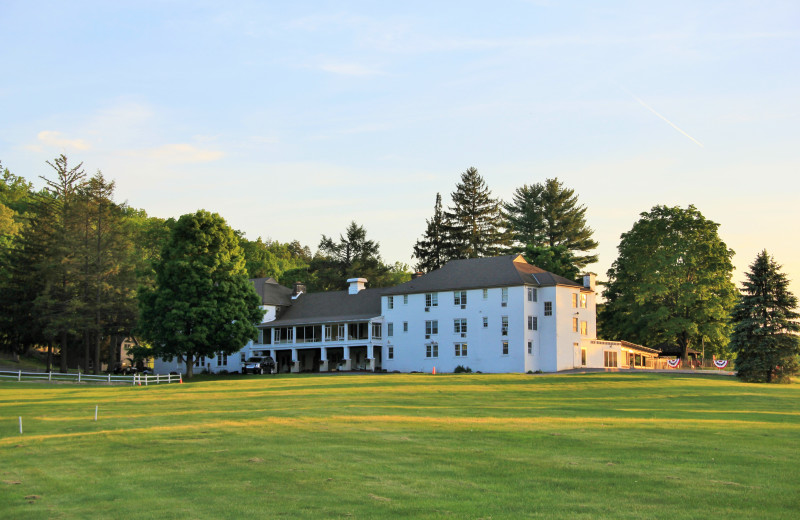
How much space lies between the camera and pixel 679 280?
70.0 metres

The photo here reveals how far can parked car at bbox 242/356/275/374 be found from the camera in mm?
70250

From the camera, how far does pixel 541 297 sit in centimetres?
6431

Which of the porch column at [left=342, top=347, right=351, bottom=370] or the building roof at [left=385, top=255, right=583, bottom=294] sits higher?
the building roof at [left=385, top=255, right=583, bottom=294]

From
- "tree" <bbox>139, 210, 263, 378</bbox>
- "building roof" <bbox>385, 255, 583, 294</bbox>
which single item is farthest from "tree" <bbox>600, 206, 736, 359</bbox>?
"tree" <bbox>139, 210, 263, 378</bbox>

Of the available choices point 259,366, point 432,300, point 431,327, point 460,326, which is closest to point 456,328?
point 460,326

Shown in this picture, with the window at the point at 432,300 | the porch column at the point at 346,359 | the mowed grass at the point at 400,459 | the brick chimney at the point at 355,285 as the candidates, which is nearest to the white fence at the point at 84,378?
the porch column at the point at 346,359

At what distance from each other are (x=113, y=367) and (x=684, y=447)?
220 feet

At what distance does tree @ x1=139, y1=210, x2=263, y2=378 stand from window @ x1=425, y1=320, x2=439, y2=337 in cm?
1425

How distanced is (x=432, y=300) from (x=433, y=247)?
34.3m

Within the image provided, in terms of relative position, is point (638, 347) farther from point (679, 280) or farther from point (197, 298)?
point (197, 298)

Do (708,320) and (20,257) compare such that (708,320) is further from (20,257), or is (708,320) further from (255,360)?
(20,257)

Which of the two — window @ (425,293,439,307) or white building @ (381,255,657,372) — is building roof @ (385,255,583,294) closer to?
white building @ (381,255,657,372)

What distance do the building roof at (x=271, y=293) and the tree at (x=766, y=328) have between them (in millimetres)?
42867

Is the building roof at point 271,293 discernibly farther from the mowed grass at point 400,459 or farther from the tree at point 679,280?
the mowed grass at point 400,459
